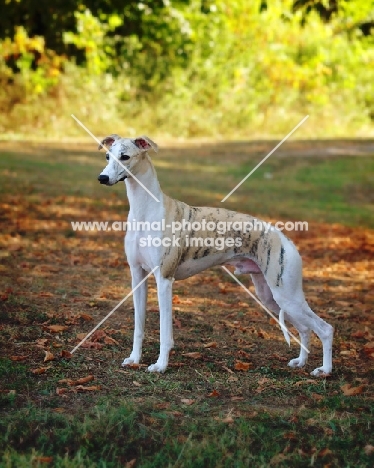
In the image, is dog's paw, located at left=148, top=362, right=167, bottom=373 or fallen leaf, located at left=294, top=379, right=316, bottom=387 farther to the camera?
dog's paw, located at left=148, top=362, right=167, bottom=373

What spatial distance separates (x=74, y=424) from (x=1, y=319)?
2590 mm

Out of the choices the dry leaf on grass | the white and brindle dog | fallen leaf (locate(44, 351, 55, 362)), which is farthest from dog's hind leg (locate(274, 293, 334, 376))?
fallen leaf (locate(44, 351, 55, 362))

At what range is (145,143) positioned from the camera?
6027 millimetres

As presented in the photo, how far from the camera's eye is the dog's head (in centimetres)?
584

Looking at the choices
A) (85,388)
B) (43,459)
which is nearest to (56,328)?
(85,388)

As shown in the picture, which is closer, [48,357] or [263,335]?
[48,357]

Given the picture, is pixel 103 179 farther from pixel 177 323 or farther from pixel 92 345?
pixel 177 323

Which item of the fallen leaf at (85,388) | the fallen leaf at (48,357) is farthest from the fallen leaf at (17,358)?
the fallen leaf at (85,388)

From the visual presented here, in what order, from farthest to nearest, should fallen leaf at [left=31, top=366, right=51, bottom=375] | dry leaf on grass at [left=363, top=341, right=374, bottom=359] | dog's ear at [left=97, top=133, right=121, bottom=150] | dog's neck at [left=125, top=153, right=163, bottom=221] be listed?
dry leaf on grass at [left=363, top=341, right=374, bottom=359] < dog's ear at [left=97, top=133, right=121, bottom=150] < dog's neck at [left=125, top=153, right=163, bottom=221] < fallen leaf at [left=31, top=366, right=51, bottom=375]

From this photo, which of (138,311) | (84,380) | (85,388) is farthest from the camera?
(138,311)

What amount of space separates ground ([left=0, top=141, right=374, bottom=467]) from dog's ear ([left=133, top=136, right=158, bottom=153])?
173 centimetres

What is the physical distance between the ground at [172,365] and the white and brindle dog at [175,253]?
1.25 feet

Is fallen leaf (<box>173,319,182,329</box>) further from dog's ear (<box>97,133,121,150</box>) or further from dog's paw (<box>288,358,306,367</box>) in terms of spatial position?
dog's ear (<box>97,133,121,150</box>)

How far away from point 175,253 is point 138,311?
63 centimetres
